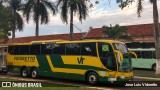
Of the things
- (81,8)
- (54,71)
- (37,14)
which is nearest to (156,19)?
(54,71)

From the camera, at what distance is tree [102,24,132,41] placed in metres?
55.8

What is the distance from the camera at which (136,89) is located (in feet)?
65.3

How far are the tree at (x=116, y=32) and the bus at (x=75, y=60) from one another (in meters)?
29.4

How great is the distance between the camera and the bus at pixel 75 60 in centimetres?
2086

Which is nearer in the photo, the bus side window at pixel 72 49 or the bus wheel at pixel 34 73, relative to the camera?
the bus side window at pixel 72 49

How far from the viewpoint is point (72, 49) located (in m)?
23.4

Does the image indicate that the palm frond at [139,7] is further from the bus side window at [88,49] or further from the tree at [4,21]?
the tree at [4,21]

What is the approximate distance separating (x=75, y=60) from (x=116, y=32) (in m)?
33.8

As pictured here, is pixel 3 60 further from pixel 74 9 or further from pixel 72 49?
pixel 74 9

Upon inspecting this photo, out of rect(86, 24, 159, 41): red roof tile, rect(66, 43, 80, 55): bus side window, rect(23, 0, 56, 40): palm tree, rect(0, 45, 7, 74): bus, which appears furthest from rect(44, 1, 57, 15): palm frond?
rect(66, 43, 80, 55): bus side window

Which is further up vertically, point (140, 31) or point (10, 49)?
point (140, 31)

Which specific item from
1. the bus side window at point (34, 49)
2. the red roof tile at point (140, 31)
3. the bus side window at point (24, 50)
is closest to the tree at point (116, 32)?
the red roof tile at point (140, 31)

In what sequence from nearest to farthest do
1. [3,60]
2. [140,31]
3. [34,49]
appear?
[34,49] → [3,60] → [140,31]

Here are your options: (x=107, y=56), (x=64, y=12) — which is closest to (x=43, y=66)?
(x=107, y=56)
